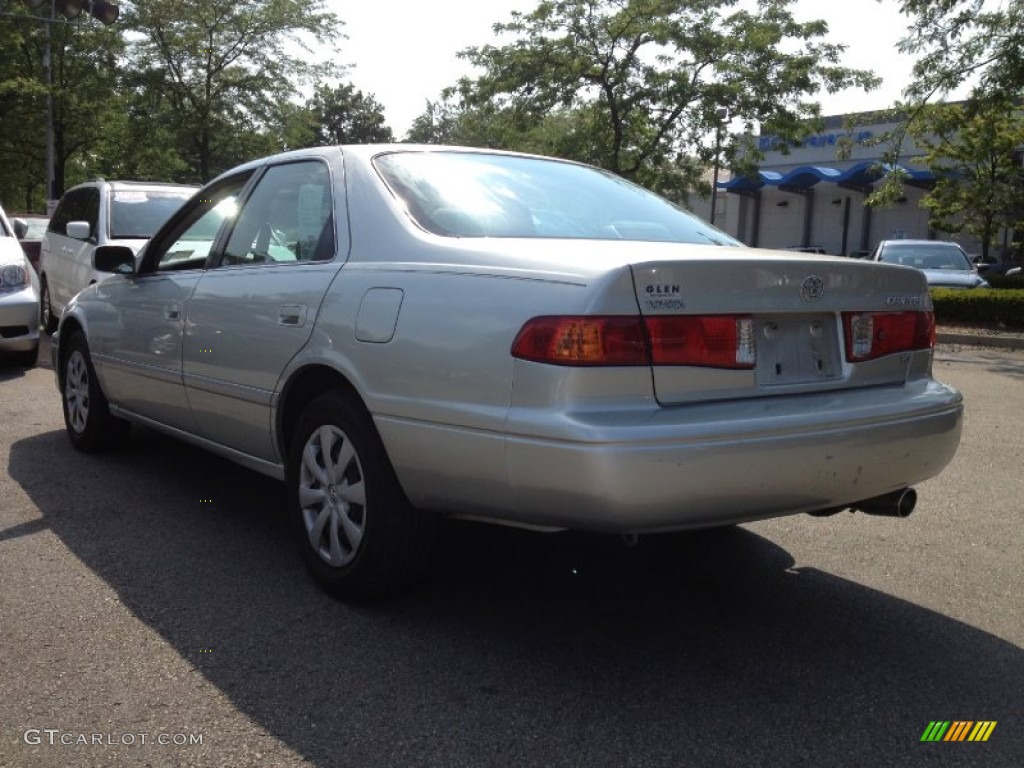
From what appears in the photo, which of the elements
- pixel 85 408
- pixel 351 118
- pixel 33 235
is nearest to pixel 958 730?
pixel 85 408

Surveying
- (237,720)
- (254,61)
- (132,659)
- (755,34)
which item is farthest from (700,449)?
(254,61)

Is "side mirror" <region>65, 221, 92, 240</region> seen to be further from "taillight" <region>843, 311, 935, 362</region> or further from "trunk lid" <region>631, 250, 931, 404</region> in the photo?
"taillight" <region>843, 311, 935, 362</region>

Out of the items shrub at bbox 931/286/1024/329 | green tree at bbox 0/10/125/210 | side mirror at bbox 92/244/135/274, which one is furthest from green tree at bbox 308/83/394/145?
side mirror at bbox 92/244/135/274

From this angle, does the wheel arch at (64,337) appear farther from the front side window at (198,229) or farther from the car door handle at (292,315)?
the car door handle at (292,315)

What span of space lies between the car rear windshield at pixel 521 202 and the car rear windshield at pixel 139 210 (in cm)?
679

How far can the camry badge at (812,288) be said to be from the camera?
3.18 meters

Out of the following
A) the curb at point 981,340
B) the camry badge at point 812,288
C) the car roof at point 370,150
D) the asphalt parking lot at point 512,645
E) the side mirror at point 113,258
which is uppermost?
the car roof at point 370,150

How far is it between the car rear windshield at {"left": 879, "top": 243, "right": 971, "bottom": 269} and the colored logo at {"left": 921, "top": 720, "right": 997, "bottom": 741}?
1573cm

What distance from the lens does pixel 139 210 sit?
1037cm

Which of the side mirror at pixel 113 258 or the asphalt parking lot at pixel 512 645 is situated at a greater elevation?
the side mirror at pixel 113 258

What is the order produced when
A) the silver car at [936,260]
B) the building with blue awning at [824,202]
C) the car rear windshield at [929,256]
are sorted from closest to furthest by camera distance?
the silver car at [936,260] < the car rear windshield at [929,256] < the building with blue awning at [824,202]

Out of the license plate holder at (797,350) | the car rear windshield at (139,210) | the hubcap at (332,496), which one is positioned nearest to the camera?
the license plate holder at (797,350)

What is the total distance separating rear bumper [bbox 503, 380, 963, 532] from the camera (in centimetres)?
278
